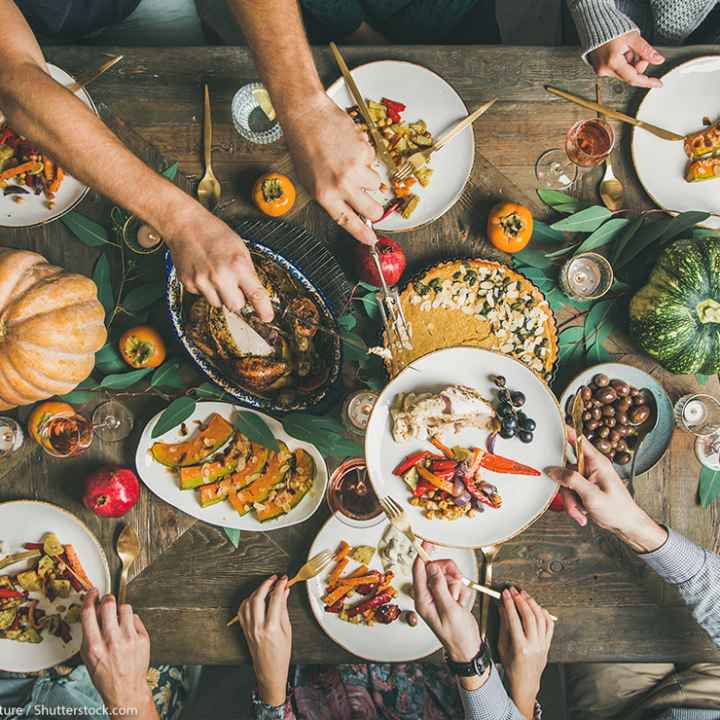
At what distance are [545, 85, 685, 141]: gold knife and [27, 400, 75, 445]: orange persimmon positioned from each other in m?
1.50

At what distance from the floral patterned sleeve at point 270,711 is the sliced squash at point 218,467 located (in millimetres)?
664

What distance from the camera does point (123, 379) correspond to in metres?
1.62

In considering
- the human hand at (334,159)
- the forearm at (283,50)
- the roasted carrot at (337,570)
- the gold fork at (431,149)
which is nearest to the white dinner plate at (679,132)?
the gold fork at (431,149)

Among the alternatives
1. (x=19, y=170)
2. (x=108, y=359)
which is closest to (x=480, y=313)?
(x=108, y=359)

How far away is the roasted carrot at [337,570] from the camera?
5.48ft

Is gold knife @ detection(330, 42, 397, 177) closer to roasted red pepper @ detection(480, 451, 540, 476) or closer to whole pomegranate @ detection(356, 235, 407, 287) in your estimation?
whole pomegranate @ detection(356, 235, 407, 287)

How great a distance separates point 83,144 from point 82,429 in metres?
0.70

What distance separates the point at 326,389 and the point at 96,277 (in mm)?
670

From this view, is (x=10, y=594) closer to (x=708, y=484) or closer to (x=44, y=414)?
(x=44, y=414)

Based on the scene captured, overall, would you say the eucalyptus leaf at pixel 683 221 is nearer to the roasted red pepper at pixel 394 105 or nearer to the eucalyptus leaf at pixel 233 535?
the roasted red pepper at pixel 394 105

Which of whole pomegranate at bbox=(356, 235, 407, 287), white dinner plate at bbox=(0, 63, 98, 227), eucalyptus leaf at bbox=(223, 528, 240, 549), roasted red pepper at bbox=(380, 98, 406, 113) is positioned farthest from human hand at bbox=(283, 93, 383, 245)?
eucalyptus leaf at bbox=(223, 528, 240, 549)

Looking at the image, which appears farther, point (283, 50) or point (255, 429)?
point (255, 429)

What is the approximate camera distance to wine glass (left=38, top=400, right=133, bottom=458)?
63.1 inches

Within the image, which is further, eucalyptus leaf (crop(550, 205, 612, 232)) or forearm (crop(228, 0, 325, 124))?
eucalyptus leaf (crop(550, 205, 612, 232))
